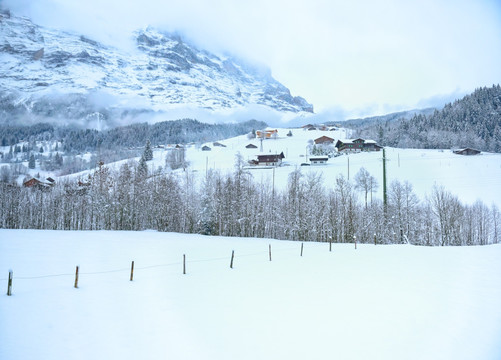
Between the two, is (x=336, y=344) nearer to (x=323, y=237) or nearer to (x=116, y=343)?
(x=116, y=343)

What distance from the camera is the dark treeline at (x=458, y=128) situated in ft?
394

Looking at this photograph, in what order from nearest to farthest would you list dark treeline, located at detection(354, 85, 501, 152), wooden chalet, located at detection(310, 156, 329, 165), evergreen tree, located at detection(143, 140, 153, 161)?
wooden chalet, located at detection(310, 156, 329, 165)
evergreen tree, located at detection(143, 140, 153, 161)
dark treeline, located at detection(354, 85, 501, 152)

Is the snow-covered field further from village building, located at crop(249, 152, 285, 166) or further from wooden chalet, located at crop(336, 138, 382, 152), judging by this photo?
wooden chalet, located at crop(336, 138, 382, 152)

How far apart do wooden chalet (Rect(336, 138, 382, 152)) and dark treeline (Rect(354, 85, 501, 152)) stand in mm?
22486

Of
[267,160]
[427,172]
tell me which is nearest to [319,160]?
[267,160]

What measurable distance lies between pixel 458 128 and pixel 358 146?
→ 58.1m

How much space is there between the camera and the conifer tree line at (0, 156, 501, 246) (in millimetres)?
49500

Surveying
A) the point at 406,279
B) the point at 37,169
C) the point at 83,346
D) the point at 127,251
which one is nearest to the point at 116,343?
the point at 83,346

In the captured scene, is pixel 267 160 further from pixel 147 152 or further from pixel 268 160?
pixel 147 152

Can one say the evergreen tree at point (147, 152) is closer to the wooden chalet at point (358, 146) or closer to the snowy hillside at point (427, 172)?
the snowy hillside at point (427, 172)

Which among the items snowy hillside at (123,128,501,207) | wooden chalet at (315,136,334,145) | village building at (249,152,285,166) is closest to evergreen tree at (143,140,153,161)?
snowy hillside at (123,128,501,207)

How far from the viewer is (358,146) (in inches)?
4633

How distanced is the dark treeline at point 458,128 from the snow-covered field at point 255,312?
12372 centimetres

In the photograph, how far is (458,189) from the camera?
58.4m
